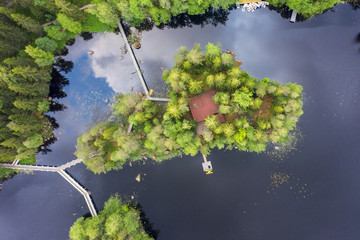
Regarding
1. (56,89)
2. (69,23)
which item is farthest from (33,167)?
(69,23)

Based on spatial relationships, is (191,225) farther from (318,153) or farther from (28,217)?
(28,217)

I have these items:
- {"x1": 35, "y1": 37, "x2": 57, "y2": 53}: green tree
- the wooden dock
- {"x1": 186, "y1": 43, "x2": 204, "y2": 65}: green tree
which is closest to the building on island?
{"x1": 186, "y1": 43, "x2": 204, "y2": 65}: green tree

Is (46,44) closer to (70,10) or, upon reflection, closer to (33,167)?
(70,10)

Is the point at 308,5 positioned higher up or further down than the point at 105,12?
higher up

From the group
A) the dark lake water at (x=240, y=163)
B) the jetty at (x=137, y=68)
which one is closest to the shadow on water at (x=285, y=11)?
the dark lake water at (x=240, y=163)

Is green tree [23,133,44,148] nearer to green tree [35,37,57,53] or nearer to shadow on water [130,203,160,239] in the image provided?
green tree [35,37,57,53]

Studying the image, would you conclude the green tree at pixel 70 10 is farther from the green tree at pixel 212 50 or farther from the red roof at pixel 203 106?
the red roof at pixel 203 106

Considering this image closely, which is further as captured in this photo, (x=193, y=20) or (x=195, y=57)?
(x=193, y=20)
